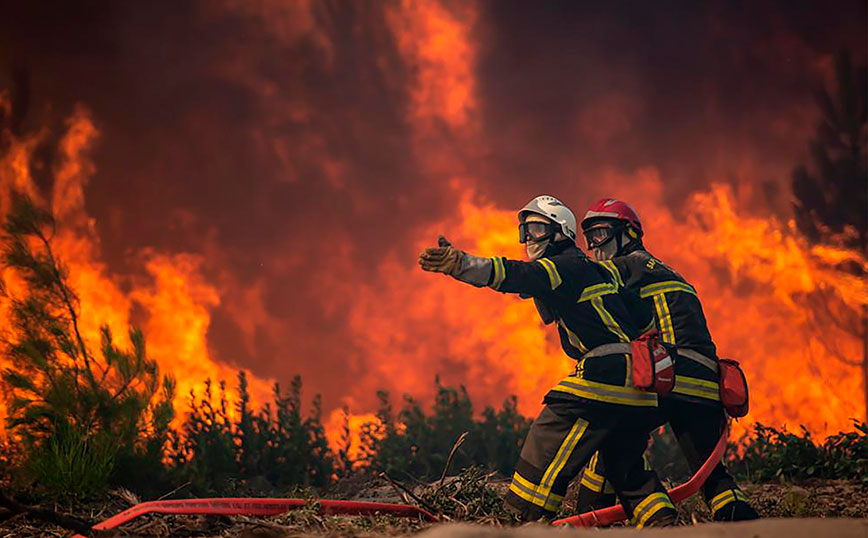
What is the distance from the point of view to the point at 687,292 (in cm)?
614

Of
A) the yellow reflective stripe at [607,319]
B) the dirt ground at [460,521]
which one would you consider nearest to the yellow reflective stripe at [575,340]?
the yellow reflective stripe at [607,319]

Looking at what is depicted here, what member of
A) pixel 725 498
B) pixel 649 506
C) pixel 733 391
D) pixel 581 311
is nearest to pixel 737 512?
pixel 725 498

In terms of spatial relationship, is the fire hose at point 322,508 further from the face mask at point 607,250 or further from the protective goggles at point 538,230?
the protective goggles at point 538,230

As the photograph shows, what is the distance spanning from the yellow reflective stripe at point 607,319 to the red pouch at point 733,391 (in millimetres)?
786

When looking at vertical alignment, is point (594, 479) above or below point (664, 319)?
below

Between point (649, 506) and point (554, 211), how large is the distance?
77.4 inches

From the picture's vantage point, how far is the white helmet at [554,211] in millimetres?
5758

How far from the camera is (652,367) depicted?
17.6ft

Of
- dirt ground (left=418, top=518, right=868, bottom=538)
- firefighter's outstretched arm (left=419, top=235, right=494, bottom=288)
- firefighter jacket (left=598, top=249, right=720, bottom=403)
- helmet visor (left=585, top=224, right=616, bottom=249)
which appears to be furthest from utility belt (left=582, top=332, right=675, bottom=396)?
dirt ground (left=418, top=518, right=868, bottom=538)

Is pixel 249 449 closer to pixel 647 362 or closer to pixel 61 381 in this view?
pixel 61 381

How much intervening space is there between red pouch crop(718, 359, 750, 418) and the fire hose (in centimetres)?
16

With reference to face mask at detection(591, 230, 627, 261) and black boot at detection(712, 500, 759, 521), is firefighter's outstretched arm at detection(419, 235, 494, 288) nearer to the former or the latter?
face mask at detection(591, 230, 627, 261)

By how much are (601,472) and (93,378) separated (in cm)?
552

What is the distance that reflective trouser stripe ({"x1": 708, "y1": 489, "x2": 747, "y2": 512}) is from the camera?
572cm
